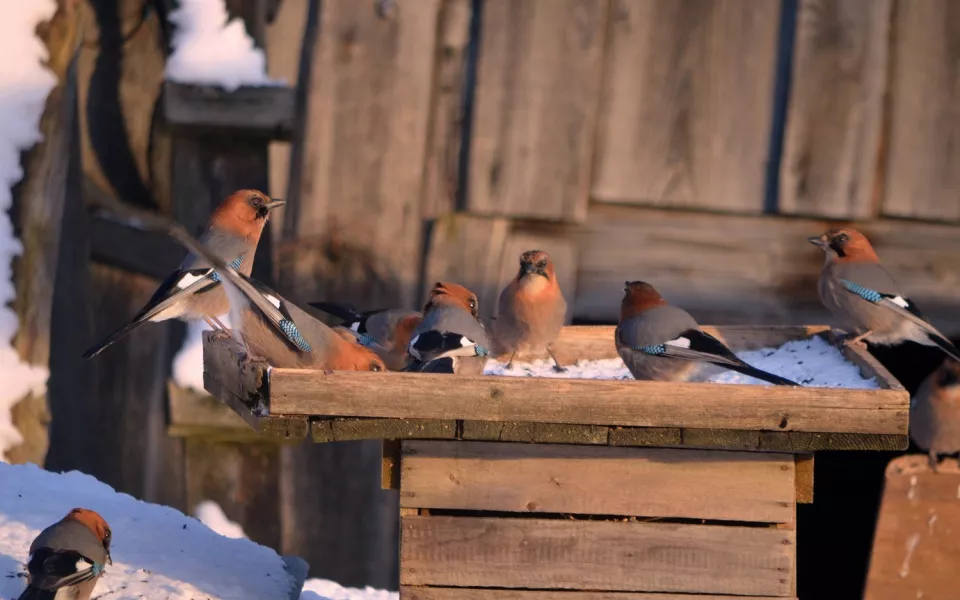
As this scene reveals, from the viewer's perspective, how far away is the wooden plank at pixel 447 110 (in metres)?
6.58

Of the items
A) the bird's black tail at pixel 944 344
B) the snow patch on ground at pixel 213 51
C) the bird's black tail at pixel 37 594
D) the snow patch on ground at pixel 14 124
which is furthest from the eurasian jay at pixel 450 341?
the snow patch on ground at pixel 14 124

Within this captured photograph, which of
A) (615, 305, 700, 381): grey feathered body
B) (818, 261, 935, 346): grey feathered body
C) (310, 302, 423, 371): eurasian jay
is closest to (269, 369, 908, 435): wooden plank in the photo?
(615, 305, 700, 381): grey feathered body

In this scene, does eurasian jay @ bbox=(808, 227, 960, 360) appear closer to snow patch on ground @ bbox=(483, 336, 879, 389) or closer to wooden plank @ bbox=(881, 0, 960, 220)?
snow patch on ground @ bbox=(483, 336, 879, 389)

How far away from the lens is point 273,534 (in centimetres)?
709

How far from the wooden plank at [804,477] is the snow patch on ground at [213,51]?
3458 mm

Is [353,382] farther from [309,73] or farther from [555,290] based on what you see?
[309,73]

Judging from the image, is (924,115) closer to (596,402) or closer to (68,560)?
(596,402)

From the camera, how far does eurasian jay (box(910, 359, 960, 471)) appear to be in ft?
18.0

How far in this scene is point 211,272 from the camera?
16.5ft

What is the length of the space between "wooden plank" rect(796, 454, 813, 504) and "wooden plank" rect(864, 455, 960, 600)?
105 centimetres

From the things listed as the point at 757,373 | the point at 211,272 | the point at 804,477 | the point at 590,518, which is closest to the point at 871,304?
the point at 757,373

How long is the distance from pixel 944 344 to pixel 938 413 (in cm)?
28

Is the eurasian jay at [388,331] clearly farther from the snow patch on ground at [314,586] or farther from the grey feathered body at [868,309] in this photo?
the grey feathered body at [868,309]

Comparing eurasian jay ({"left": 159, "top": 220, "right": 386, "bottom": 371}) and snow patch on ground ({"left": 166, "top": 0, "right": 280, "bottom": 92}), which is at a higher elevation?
snow patch on ground ({"left": 166, "top": 0, "right": 280, "bottom": 92})
